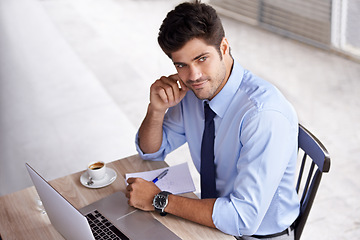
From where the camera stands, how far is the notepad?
5.43 feet

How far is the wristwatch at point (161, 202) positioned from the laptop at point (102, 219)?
37 millimetres

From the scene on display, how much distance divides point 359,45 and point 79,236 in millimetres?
3653

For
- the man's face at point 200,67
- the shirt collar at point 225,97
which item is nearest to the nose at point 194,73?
the man's face at point 200,67

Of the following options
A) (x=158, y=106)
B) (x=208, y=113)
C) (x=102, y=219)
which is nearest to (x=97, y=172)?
(x=102, y=219)

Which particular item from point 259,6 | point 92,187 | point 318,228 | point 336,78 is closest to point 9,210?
point 92,187

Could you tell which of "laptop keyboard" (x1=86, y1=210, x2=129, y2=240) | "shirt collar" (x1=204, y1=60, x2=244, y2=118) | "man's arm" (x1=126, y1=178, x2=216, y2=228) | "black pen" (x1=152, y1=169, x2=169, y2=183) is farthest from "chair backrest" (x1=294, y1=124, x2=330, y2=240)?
"laptop keyboard" (x1=86, y1=210, x2=129, y2=240)

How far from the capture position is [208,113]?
170cm

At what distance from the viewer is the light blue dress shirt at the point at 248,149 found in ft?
4.75

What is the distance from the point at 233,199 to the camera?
1.46m

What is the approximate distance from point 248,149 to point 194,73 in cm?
31

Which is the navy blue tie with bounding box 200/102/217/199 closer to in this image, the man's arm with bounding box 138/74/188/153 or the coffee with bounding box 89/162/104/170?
the man's arm with bounding box 138/74/188/153

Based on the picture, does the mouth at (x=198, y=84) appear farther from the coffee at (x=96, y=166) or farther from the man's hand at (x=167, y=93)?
the coffee at (x=96, y=166)

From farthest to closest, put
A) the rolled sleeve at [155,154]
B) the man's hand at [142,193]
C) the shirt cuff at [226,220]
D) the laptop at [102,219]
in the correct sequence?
the rolled sleeve at [155,154] < the man's hand at [142,193] < the shirt cuff at [226,220] < the laptop at [102,219]

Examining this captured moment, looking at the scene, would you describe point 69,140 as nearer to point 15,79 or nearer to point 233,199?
point 15,79
